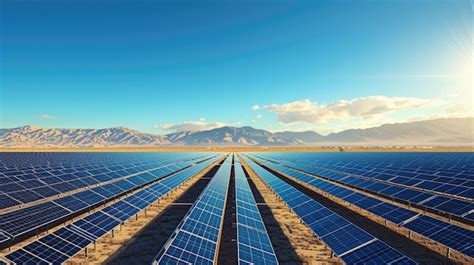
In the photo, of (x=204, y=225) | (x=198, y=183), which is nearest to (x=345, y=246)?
(x=204, y=225)

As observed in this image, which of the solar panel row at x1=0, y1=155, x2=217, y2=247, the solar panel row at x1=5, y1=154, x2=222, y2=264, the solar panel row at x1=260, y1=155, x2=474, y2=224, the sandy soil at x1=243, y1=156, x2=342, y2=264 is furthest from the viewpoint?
the solar panel row at x1=260, y1=155, x2=474, y2=224

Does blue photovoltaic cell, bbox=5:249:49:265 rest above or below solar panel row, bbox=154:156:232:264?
below

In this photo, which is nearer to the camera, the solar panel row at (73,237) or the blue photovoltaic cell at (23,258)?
the blue photovoltaic cell at (23,258)

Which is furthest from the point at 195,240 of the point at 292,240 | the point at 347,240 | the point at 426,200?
the point at 426,200

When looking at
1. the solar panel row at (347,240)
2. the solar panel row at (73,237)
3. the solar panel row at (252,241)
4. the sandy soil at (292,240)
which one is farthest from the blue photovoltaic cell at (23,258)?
the solar panel row at (347,240)

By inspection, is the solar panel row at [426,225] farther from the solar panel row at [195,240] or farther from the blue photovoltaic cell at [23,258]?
the blue photovoltaic cell at [23,258]

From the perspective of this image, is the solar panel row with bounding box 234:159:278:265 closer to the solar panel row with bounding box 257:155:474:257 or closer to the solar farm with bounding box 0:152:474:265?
the solar farm with bounding box 0:152:474:265

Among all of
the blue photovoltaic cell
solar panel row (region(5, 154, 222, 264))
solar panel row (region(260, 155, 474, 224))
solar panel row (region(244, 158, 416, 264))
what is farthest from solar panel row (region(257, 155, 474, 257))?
the blue photovoltaic cell

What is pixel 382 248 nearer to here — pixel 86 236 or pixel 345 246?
pixel 345 246

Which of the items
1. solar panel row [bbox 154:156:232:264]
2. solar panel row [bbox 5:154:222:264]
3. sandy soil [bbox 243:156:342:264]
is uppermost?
solar panel row [bbox 154:156:232:264]

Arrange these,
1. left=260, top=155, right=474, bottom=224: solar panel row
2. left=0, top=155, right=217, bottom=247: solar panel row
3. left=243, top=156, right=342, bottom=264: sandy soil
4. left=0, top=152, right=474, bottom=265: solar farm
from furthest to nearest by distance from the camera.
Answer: left=260, top=155, right=474, bottom=224: solar panel row
left=243, top=156, right=342, bottom=264: sandy soil
left=0, top=155, right=217, bottom=247: solar panel row
left=0, top=152, right=474, bottom=265: solar farm
